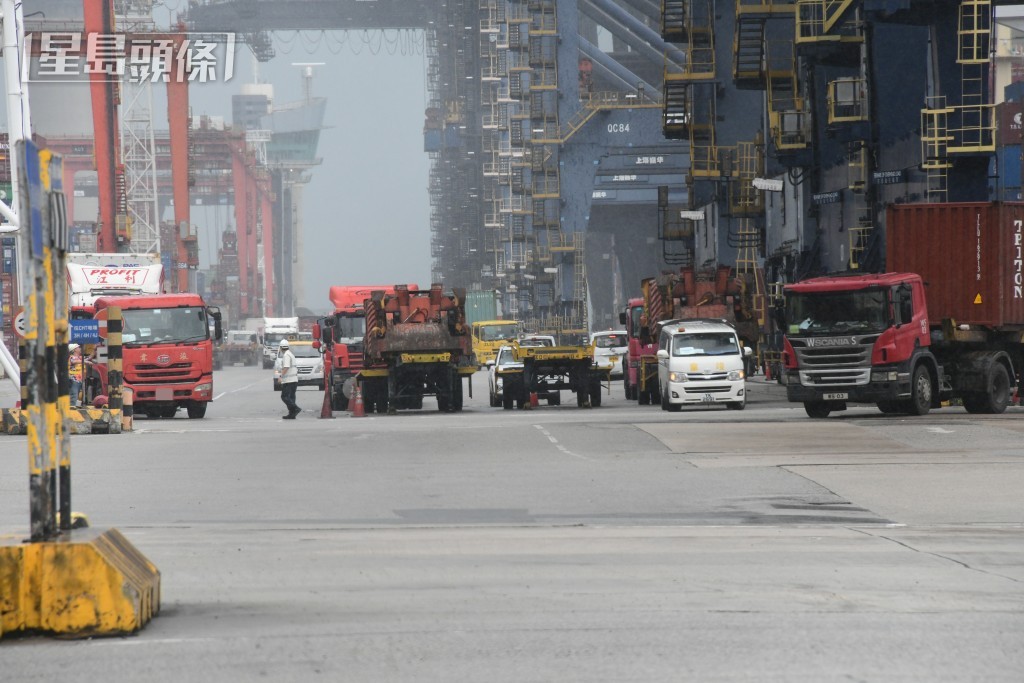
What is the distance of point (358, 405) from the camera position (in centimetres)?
3581

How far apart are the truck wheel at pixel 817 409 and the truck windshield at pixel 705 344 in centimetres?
481

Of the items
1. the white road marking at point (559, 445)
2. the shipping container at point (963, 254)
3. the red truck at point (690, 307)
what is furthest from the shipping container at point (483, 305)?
the white road marking at point (559, 445)

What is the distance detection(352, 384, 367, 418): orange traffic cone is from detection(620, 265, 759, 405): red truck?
6.98 metres

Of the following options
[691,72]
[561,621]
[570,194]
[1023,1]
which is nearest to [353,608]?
[561,621]

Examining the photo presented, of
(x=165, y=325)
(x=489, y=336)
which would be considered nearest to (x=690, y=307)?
(x=165, y=325)

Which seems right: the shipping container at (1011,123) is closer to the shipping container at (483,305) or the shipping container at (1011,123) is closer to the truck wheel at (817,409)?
the shipping container at (483,305)

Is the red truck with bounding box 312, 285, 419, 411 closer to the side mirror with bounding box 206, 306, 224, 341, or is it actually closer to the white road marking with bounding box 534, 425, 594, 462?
the side mirror with bounding box 206, 306, 224, 341

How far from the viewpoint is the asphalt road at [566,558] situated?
7.35m

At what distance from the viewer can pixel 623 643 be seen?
25.2 feet

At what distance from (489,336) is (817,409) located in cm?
4656

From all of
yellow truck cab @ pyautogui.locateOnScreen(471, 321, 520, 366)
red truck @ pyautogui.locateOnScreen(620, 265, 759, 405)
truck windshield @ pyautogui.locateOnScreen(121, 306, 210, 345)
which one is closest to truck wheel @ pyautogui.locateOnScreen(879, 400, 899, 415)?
red truck @ pyautogui.locateOnScreen(620, 265, 759, 405)

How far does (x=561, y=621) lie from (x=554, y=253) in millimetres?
77989

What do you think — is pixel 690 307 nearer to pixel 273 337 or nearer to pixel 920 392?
pixel 920 392

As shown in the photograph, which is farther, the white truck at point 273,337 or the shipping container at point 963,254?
the white truck at point 273,337
